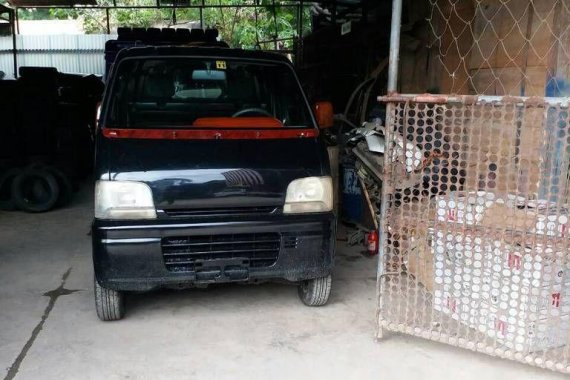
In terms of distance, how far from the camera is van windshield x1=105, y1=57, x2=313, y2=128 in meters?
3.75

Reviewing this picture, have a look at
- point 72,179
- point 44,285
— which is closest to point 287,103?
point 44,285

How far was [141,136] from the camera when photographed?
10.9 feet

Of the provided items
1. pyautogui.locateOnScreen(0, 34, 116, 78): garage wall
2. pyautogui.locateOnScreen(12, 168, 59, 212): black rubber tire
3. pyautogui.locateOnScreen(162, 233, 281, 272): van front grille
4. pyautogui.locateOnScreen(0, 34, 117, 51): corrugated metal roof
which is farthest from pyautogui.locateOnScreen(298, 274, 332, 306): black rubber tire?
pyautogui.locateOnScreen(0, 34, 117, 51): corrugated metal roof

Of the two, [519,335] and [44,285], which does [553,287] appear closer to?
[519,335]

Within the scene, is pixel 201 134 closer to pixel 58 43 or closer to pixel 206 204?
pixel 206 204

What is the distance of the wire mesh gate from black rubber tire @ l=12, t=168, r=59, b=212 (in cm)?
483

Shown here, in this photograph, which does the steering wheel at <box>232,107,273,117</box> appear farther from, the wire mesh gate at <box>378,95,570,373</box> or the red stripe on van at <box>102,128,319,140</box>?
the wire mesh gate at <box>378,95,570,373</box>

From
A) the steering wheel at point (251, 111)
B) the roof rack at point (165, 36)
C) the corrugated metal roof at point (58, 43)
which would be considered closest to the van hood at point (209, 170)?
the steering wheel at point (251, 111)

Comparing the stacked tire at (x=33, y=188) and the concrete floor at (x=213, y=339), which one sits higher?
the stacked tire at (x=33, y=188)

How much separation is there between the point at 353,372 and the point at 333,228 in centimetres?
91

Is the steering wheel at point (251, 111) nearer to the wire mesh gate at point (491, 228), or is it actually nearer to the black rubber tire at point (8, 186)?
the wire mesh gate at point (491, 228)

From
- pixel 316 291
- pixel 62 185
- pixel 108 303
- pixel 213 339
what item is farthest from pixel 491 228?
pixel 62 185

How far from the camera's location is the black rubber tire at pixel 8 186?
255 inches

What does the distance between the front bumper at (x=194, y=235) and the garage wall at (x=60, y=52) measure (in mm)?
17595
